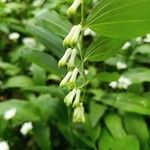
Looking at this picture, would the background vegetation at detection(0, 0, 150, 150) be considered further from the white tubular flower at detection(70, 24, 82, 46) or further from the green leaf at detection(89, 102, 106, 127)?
the white tubular flower at detection(70, 24, 82, 46)

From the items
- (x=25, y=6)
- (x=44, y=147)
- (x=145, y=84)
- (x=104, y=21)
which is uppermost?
(x=104, y=21)

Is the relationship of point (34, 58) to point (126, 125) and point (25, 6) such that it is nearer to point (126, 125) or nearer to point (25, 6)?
point (126, 125)

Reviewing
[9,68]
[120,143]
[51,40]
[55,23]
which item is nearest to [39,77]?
[9,68]

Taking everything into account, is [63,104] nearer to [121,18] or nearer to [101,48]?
[101,48]

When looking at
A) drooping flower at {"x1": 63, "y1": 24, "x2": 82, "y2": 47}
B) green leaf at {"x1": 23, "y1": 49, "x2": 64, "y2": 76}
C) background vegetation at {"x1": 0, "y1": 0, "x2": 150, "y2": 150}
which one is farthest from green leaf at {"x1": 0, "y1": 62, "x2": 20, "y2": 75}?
drooping flower at {"x1": 63, "y1": 24, "x2": 82, "y2": 47}

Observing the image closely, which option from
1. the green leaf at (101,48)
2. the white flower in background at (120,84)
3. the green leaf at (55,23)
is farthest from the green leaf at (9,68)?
the green leaf at (101,48)

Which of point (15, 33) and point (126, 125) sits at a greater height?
point (15, 33)

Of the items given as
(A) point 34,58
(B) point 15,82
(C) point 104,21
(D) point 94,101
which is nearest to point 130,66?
(D) point 94,101
